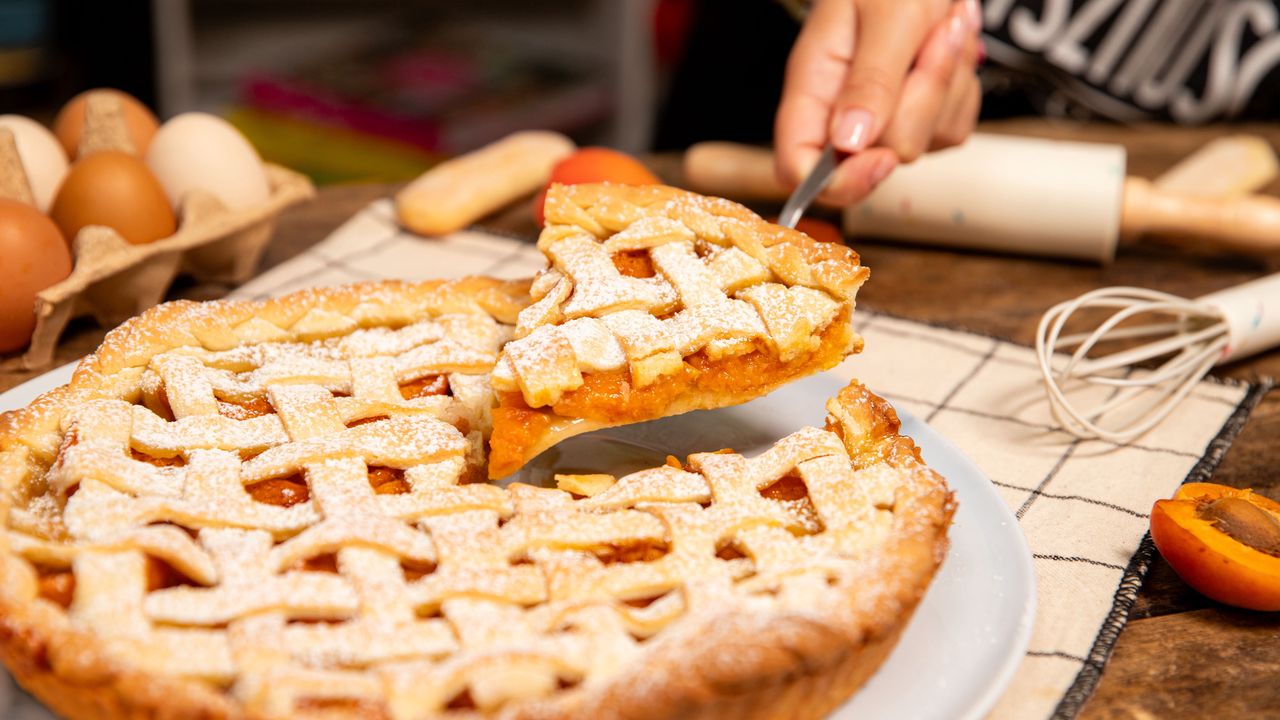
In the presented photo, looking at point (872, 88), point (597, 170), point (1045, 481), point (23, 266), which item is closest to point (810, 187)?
point (872, 88)

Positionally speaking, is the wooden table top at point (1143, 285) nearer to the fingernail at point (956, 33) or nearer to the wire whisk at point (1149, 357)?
the wire whisk at point (1149, 357)

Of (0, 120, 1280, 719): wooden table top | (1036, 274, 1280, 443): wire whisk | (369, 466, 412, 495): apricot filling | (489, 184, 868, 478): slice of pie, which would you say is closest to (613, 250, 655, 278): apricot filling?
(489, 184, 868, 478): slice of pie

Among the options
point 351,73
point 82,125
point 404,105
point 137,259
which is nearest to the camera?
point 137,259

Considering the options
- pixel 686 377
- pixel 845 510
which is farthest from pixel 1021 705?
pixel 686 377

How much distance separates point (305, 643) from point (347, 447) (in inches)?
12.2

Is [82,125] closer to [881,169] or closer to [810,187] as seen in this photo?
[810,187]

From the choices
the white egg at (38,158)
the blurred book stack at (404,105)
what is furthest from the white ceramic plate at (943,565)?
the blurred book stack at (404,105)

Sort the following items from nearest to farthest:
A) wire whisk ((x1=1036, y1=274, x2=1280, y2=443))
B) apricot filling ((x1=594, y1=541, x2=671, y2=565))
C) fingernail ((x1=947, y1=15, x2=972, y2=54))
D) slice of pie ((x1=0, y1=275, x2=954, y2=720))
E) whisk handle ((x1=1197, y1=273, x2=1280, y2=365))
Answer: slice of pie ((x1=0, y1=275, x2=954, y2=720))
apricot filling ((x1=594, y1=541, x2=671, y2=565))
wire whisk ((x1=1036, y1=274, x2=1280, y2=443))
whisk handle ((x1=1197, y1=273, x2=1280, y2=365))
fingernail ((x1=947, y1=15, x2=972, y2=54))

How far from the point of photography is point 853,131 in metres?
1.76

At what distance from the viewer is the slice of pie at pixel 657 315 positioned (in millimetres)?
1246

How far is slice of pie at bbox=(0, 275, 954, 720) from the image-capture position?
871mm

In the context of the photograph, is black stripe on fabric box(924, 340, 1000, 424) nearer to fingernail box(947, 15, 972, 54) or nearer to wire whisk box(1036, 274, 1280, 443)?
wire whisk box(1036, 274, 1280, 443)

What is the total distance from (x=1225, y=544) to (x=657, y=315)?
645 mm

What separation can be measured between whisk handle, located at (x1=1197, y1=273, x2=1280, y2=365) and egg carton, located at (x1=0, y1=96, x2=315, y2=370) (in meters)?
1.44
